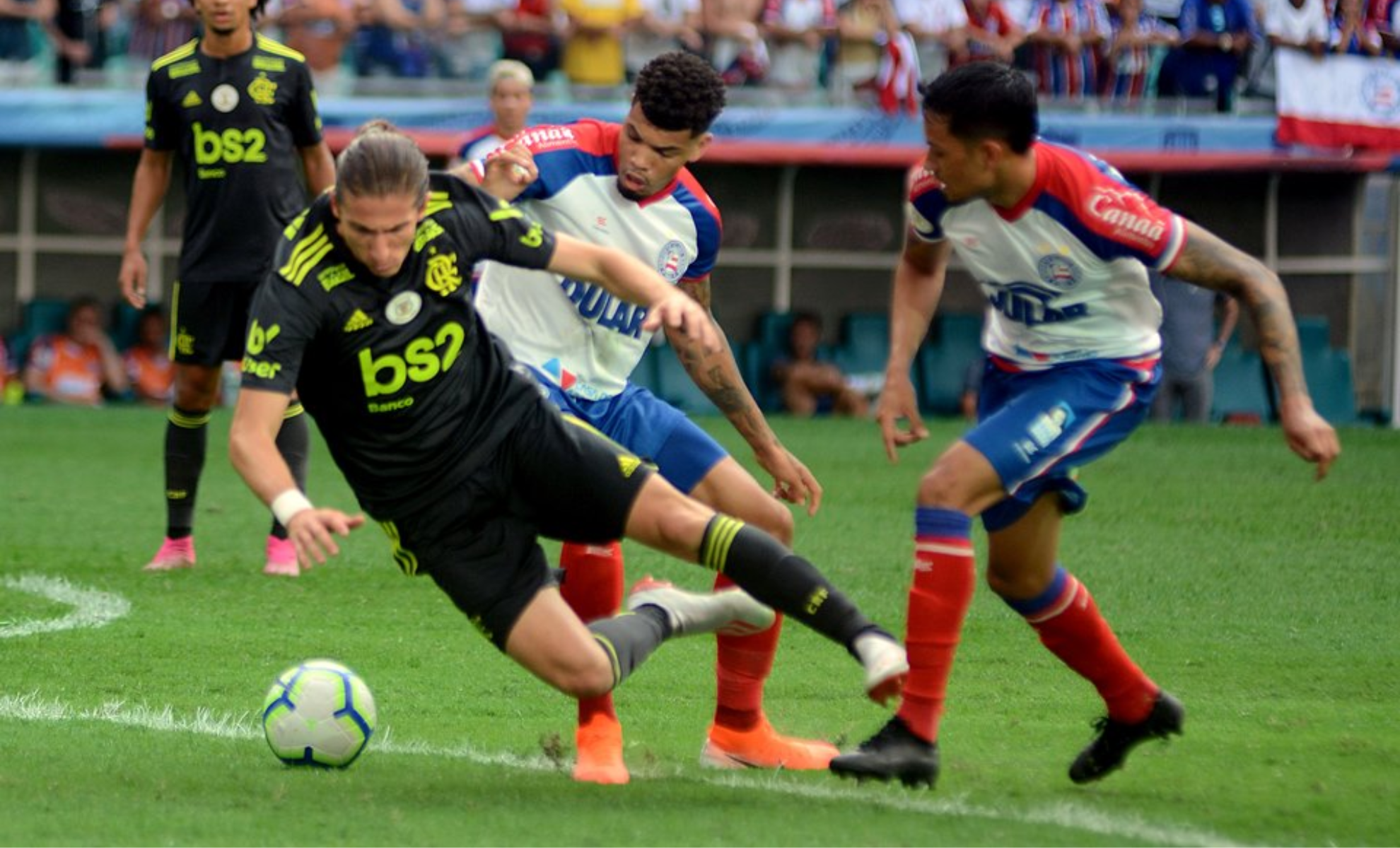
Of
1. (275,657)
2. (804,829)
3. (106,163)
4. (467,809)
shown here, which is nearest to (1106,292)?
(804,829)

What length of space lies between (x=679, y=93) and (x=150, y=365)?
48.6ft

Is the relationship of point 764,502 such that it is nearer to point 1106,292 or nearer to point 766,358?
point 1106,292

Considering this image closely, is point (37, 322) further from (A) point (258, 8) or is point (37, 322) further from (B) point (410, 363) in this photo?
(B) point (410, 363)

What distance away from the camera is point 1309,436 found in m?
5.43

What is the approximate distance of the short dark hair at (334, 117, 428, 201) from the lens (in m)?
5.25

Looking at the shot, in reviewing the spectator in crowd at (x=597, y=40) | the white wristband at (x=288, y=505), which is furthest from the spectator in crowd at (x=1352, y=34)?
the white wristband at (x=288, y=505)

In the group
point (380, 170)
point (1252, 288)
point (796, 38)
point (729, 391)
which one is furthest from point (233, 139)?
point (796, 38)

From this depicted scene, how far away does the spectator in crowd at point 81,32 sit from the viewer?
19.3 m

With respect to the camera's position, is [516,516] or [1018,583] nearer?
[516,516]

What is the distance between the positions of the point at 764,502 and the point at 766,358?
15620mm

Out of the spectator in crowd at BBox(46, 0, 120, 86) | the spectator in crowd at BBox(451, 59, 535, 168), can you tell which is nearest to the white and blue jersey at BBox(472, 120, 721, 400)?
the spectator in crowd at BBox(451, 59, 535, 168)

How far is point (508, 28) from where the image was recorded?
19312 mm

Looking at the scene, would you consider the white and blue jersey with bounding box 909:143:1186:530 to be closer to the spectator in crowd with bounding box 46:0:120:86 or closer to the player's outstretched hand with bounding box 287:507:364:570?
the player's outstretched hand with bounding box 287:507:364:570

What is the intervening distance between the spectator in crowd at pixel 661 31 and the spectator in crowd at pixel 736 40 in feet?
0.42
